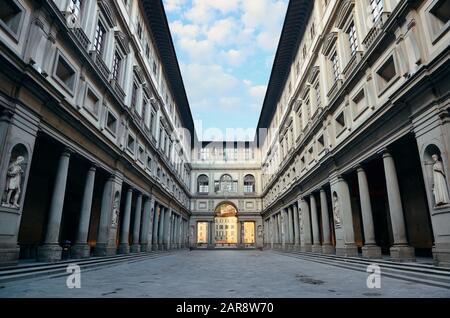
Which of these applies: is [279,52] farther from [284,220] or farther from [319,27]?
[284,220]

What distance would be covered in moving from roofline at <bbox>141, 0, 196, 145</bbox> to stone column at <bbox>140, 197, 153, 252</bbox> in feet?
51.0

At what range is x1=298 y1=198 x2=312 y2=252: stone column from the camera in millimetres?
24983

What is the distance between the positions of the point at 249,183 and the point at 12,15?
4670 cm

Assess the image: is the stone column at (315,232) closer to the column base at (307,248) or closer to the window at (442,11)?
the column base at (307,248)

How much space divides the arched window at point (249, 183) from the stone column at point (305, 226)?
1059 inches

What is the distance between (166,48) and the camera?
29.7m

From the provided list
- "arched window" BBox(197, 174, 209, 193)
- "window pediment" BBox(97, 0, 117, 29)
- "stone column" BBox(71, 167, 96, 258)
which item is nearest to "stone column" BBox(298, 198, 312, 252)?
"stone column" BBox(71, 167, 96, 258)

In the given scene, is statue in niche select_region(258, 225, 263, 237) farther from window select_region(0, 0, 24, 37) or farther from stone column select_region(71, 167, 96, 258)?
window select_region(0, 0, 24, 37)

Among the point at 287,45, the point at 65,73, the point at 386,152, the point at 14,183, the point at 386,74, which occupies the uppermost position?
the point at 287,45

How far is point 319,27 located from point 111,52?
1520 centimetres

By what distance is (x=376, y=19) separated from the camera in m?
13.9

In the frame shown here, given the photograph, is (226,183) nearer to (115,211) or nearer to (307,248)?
(307,248)

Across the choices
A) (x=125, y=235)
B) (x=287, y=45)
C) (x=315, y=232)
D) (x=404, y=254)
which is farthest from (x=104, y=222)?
(x=287, y=45)

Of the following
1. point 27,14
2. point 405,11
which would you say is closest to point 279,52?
point 405,11
